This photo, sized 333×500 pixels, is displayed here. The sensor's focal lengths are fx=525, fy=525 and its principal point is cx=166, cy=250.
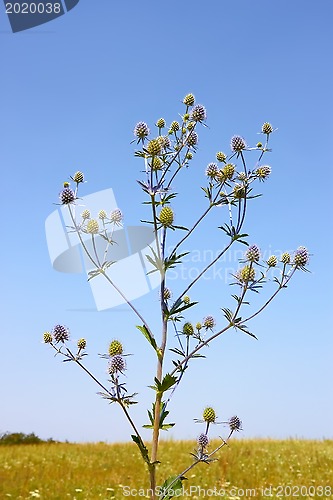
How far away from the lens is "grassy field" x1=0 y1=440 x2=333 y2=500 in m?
10.1

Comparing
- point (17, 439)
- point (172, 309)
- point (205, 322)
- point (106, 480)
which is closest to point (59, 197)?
point (172, 309)

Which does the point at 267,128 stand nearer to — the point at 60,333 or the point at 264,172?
the point at 264,172

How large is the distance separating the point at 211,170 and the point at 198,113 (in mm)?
551

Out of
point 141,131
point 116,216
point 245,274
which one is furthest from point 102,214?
point 245,274

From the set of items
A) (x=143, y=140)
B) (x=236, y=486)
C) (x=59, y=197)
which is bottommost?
(x=236, y=486)

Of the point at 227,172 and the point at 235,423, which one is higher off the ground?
the point at 227,172

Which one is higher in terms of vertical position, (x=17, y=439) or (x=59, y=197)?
(x=59, y=197)

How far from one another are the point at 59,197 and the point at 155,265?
3.90 feet

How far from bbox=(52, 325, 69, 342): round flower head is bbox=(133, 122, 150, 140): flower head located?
1.84 meters

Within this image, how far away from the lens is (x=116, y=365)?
13.8 ft

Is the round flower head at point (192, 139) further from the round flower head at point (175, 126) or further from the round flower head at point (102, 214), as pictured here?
the round flower head at point (102, 214)

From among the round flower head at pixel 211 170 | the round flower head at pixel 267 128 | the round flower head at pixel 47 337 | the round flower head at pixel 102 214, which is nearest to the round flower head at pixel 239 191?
the round flower head at pixel 211 170

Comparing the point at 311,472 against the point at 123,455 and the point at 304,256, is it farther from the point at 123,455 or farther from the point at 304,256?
the point at 304,256

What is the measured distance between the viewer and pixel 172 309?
13.7 feet
